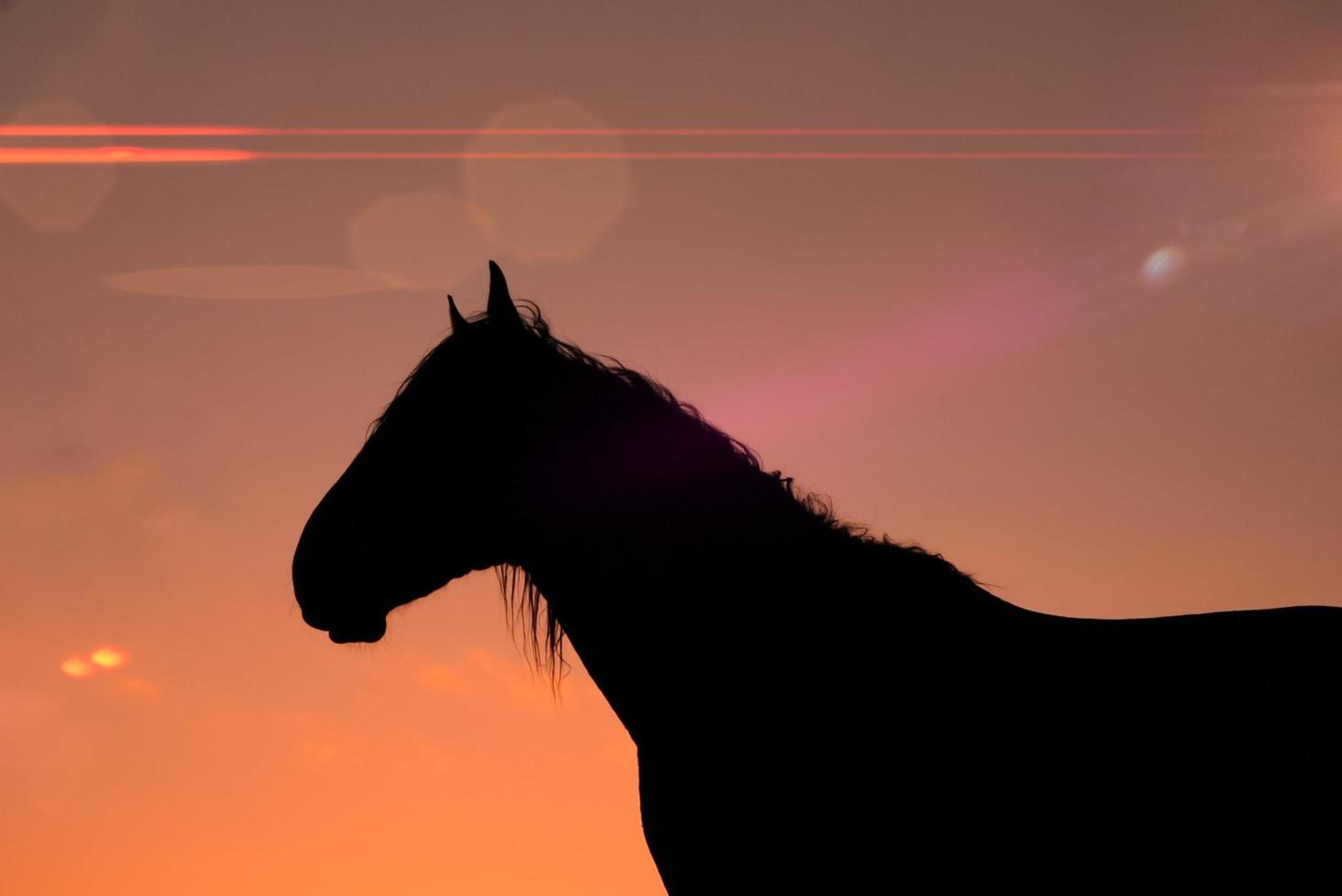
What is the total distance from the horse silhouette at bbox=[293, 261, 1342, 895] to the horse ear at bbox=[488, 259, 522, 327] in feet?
0.04

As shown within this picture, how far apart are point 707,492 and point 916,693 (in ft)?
2.89

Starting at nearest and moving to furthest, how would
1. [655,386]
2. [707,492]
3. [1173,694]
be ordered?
1. [1173,694]
2. [707,492]
3. [655,386]

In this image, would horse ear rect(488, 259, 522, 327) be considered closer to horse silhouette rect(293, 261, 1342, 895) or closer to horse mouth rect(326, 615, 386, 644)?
horse silhouette rect(293, 261, 1342, 895)

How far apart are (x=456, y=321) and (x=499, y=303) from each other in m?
0.25

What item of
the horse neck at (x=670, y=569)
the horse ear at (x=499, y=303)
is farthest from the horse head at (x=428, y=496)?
the horse neck at (x=670, y=569)

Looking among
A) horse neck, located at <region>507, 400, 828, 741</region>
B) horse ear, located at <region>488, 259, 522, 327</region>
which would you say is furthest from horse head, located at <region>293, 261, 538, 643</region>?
horse neck, located at <region>507, 400, 828, 741</region>

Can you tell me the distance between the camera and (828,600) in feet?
11.2

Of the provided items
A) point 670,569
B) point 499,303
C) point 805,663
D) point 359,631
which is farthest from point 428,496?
point 805,663

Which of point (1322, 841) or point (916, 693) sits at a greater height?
point (916, 693)

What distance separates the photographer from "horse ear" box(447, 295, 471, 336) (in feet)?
13.1

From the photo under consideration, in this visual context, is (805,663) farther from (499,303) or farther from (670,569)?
(499,303)

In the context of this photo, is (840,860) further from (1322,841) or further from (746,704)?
(1322,841)

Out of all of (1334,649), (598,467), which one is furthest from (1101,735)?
(598,467)

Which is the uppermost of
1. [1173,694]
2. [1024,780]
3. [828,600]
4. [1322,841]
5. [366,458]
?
[366,458]
